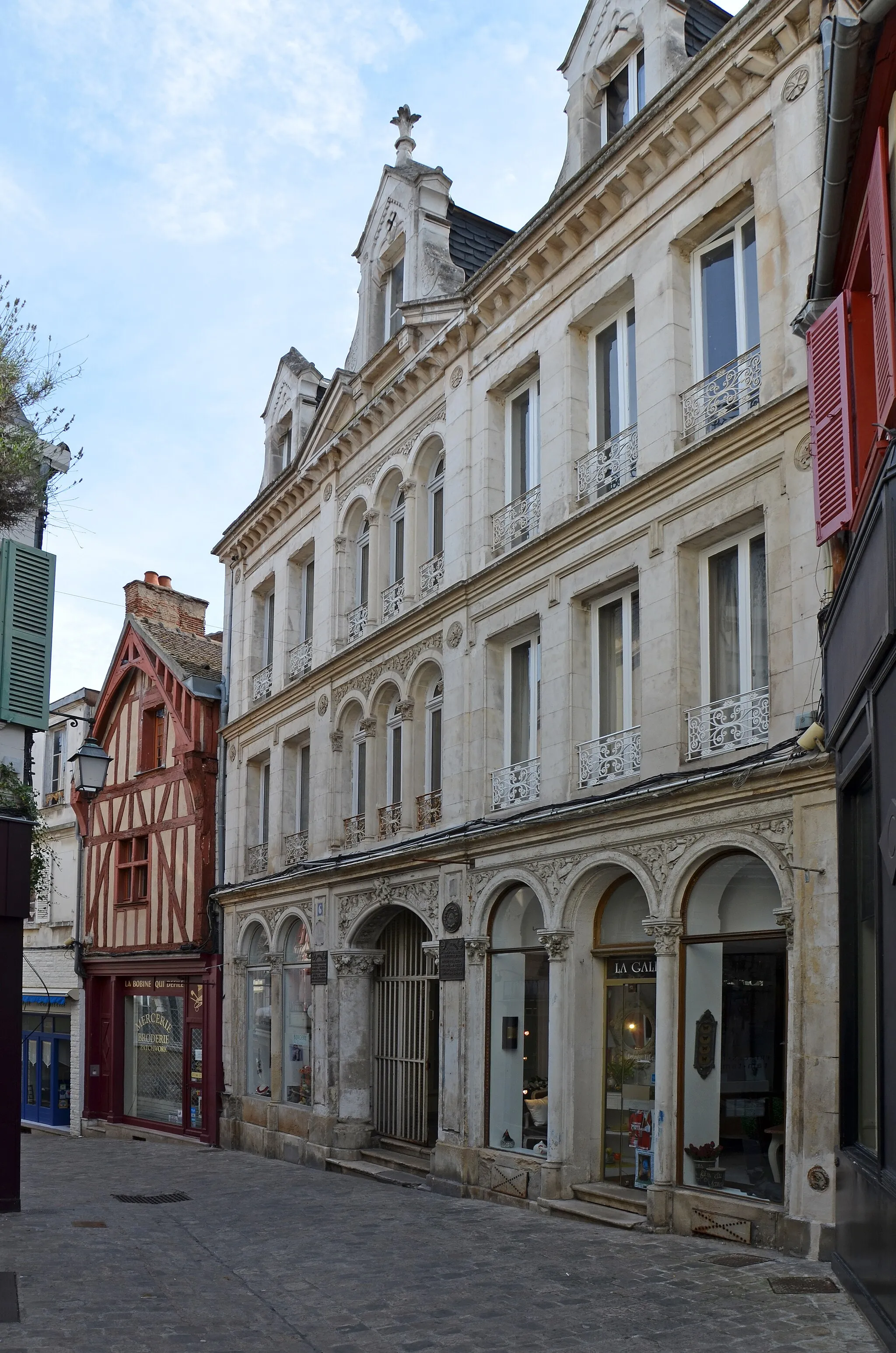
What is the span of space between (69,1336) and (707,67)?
10.5m

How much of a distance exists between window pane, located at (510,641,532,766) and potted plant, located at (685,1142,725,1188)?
15.1ft

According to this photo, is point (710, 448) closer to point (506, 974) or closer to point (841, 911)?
point (841, 911)

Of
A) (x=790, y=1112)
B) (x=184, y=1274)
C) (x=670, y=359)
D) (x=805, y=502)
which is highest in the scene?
(x=670, y=359)

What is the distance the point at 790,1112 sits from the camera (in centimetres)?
959

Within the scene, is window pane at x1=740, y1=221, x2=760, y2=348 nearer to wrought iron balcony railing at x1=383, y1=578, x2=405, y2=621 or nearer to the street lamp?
wrought iron balcony railing at x1=383, y1=578, x2=405, y2=621

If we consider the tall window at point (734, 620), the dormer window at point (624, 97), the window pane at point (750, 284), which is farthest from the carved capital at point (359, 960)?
the dormer window at point (624, 97)

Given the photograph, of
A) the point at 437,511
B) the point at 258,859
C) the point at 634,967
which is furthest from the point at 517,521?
the point at 258,859

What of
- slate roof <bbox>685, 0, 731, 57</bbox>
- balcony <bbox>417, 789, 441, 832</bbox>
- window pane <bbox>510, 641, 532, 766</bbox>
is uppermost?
slate roof <bbox>685, 0, 731, 57</bbox>

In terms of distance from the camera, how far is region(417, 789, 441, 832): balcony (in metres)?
15.5

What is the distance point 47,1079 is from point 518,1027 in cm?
1634

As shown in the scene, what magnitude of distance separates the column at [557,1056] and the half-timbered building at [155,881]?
965cm

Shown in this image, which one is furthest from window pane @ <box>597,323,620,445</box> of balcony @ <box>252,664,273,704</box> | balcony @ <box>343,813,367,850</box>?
balcony @ <box>252,664,273,704</box>

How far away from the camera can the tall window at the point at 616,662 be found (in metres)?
12.5

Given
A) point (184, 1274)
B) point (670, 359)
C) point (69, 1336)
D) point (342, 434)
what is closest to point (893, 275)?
point (670, 359)
